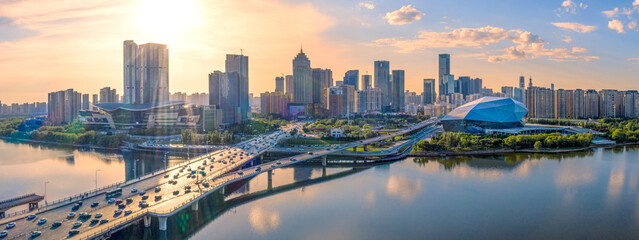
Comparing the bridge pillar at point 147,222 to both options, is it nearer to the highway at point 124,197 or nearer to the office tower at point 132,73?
the highway at point 124,197

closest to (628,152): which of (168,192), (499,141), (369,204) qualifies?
(499,141)

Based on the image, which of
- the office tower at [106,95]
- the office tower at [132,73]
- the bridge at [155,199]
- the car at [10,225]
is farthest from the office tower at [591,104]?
the office tower at [106,95]

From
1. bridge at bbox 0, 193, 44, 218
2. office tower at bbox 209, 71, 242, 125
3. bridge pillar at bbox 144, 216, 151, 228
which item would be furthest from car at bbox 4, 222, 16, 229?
office tower at bbox 209, 71, 242, 125

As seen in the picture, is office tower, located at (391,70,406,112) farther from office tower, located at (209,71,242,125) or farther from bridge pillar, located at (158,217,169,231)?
bridge pillar, located at (158,217,169,231)

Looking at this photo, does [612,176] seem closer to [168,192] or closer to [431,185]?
[431,185]

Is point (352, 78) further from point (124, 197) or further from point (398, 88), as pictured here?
point (124, 197)

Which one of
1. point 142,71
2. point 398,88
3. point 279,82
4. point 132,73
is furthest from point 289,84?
point 132,73
